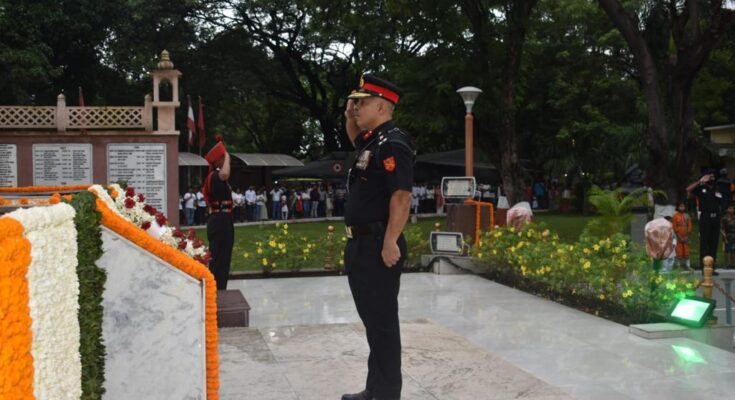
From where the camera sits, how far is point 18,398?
193 cm

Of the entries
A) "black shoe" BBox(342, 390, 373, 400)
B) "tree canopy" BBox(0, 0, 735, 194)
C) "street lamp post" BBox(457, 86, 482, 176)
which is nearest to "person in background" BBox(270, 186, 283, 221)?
"tree canopy" BBox(0, 0, 735, 194)

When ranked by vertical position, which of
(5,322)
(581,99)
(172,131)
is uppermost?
(581,99)

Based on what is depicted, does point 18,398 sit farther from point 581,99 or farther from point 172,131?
point 581,99

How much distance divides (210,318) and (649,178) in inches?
540

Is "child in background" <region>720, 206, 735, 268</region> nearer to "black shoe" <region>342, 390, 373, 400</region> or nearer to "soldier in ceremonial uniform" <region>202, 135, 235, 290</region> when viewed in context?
"soldier in ceremonial uniform" <region>202, 135, 235, 290</region>

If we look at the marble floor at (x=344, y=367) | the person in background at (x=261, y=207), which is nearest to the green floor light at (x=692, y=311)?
the marble floor at (x=344, y=367)

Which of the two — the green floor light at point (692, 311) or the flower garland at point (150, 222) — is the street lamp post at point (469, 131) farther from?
the flower garland at point (150, 222)

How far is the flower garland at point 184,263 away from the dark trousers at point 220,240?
4.83m

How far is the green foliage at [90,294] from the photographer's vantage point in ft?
8.21

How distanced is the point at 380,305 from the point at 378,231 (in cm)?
40

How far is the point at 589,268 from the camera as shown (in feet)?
25.7

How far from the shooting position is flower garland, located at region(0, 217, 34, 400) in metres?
1.87

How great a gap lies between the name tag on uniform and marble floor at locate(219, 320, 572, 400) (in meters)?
1.42

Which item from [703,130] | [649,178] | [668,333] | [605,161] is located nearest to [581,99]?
[605,161]
